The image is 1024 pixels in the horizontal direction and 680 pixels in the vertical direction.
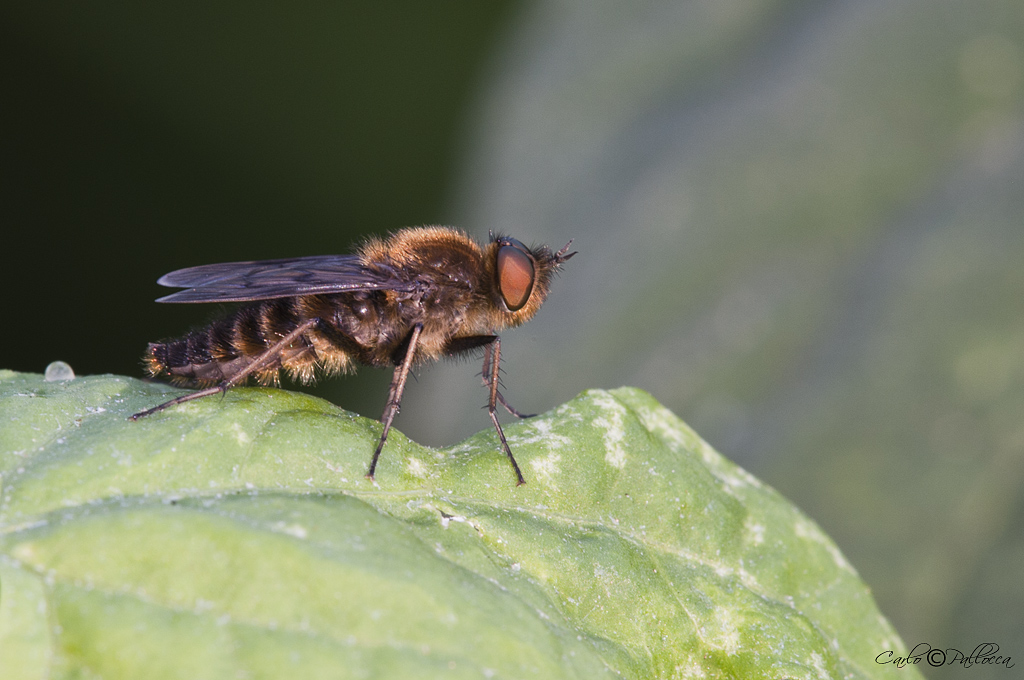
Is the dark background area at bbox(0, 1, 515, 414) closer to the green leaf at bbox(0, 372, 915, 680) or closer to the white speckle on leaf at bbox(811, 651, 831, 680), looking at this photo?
the green leaf at bbox(0, 372, 915, 680)

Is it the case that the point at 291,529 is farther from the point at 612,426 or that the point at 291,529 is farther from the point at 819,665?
the point at 819,665

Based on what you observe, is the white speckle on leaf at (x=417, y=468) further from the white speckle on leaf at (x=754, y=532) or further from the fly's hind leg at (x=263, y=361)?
the white speckle on leaf at (x=754, y=532)

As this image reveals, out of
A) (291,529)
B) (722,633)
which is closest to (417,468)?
(291,529)

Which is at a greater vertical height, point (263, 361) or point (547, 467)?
point (547, 467)

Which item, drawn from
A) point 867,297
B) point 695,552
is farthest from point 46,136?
point 695,552

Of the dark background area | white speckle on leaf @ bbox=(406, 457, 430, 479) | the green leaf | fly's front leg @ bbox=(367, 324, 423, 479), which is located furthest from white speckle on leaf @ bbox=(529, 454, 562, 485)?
the dark background area

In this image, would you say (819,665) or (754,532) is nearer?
(819,665)
